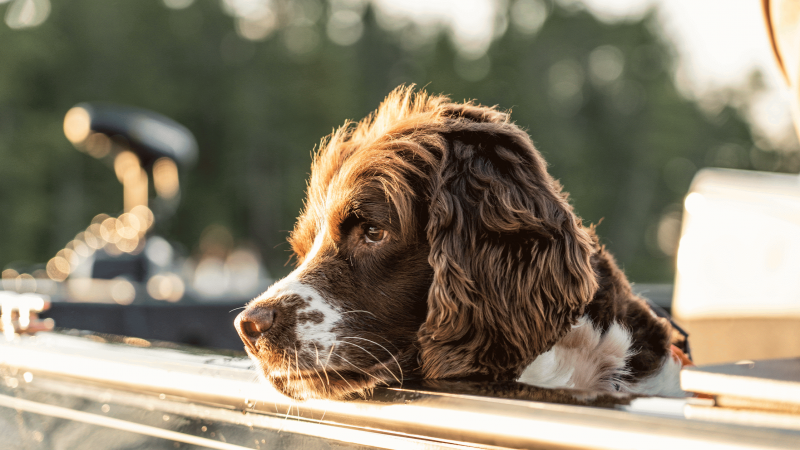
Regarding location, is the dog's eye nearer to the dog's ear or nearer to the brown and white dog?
the brown and white dog

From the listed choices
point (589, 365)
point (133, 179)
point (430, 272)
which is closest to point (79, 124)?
point (133, 179)

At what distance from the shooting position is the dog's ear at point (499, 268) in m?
1.92

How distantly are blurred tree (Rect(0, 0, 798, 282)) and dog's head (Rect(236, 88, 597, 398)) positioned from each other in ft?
98.6

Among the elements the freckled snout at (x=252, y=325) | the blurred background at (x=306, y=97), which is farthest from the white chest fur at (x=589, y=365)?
the blurred background at (x=306, y=97)

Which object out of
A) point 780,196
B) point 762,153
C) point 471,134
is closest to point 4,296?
point 471,134

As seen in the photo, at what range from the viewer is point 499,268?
200cm

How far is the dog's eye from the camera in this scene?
2.13 meters

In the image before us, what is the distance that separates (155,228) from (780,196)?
5.27m

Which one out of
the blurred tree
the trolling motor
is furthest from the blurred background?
the trolling motor

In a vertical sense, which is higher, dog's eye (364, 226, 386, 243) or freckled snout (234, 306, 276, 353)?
dog's eye (364, 226, 386, 243)

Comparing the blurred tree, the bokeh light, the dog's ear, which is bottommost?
the dog's ear

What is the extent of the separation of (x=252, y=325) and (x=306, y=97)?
37924 mm

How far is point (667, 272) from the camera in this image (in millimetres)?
35688

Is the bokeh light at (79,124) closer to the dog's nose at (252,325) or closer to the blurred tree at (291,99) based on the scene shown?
the dog's nose at (252,325)
